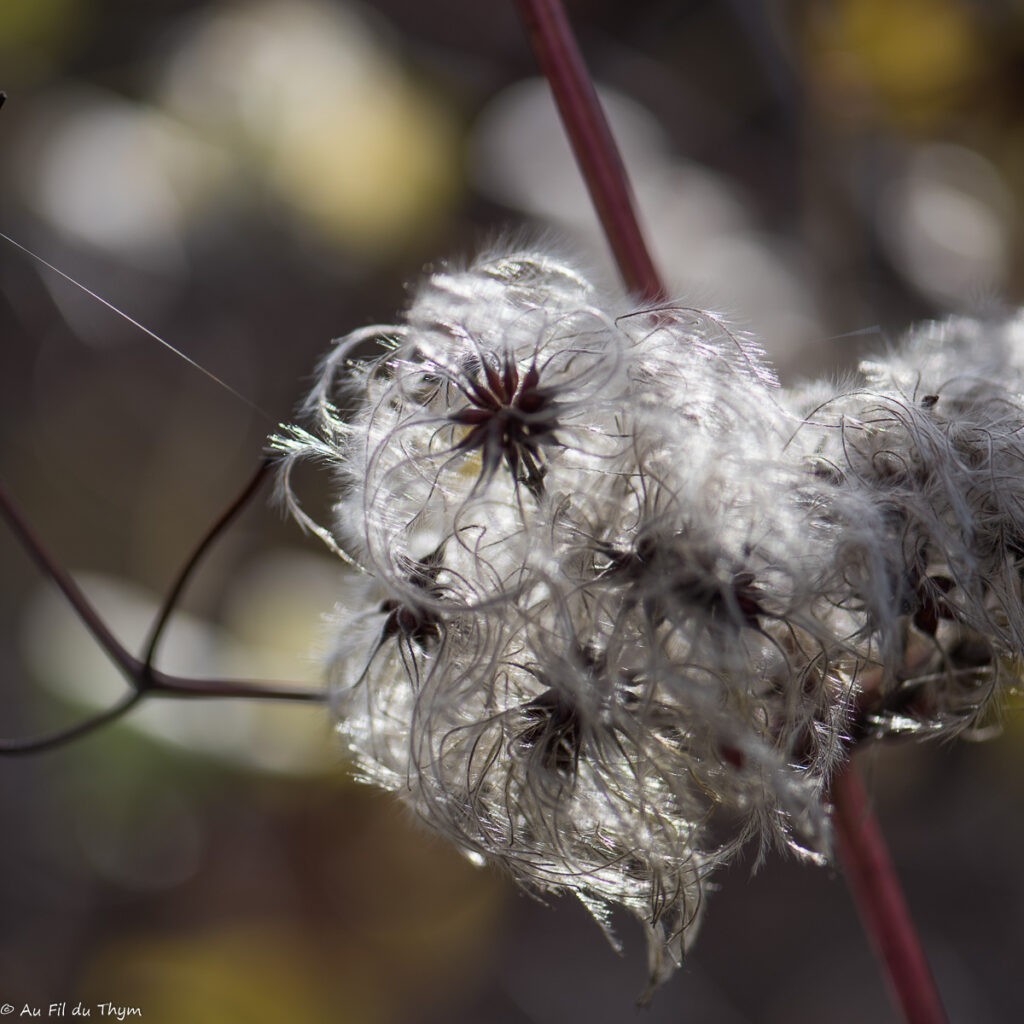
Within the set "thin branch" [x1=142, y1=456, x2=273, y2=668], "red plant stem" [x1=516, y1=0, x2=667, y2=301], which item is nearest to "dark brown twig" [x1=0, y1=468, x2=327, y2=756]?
"thin branch" [x1=142, y1=456, x2=273, y2=668]

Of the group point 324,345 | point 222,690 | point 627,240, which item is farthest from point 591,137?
point 324,345

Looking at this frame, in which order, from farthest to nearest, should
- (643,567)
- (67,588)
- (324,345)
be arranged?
(324,345) → (67,588) → (643,567)

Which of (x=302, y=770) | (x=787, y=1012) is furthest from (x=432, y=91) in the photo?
(x=787, y=1012)

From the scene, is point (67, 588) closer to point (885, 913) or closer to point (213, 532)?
point (213, 532)

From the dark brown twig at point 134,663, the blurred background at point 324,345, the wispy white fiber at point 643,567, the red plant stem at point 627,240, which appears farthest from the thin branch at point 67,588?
the blurred background at point 324,345

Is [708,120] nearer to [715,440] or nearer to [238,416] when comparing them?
[238,416]

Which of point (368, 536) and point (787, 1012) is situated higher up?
point (368, 536)
